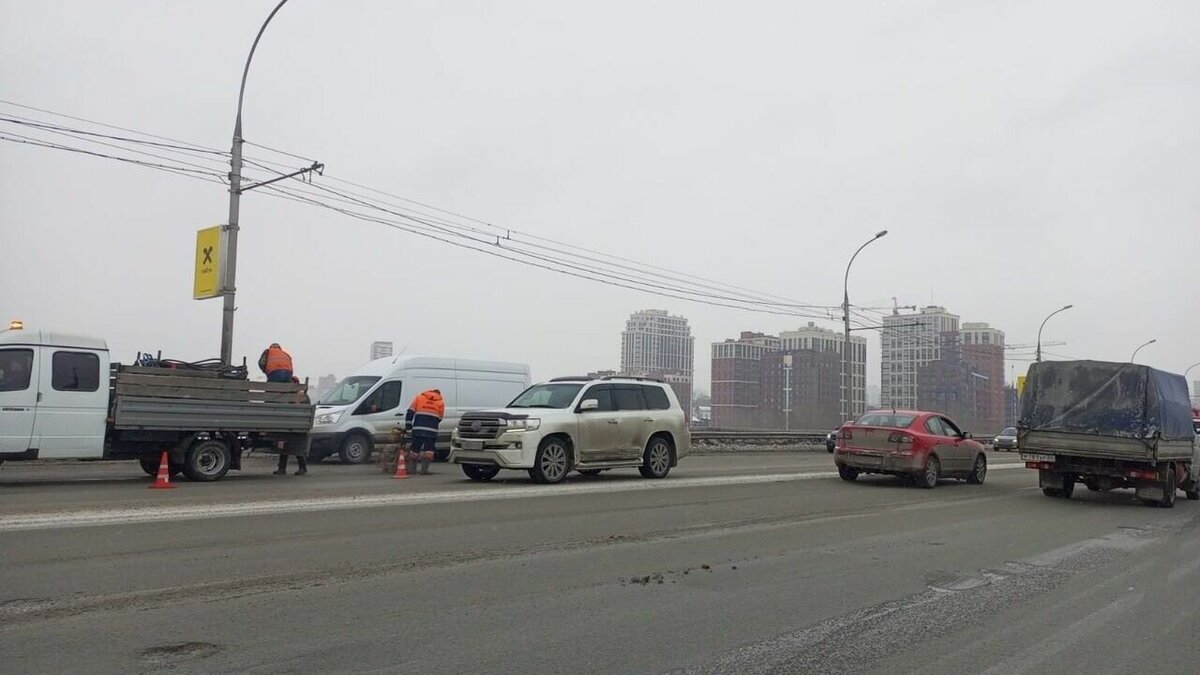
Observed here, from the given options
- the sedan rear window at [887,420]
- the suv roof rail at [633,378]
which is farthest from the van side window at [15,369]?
the sedan rear window at [887,420]

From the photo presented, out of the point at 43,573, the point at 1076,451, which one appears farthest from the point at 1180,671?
the point at 1076,451

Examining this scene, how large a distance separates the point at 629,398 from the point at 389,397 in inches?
264

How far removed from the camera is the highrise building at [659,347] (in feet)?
153

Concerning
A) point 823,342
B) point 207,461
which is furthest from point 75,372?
point 823,342

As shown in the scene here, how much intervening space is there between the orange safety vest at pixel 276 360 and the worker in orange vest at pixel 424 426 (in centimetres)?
238

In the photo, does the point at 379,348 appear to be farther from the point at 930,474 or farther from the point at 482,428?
the point at 930,474

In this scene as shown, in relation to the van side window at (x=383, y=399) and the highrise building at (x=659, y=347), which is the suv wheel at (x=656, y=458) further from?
the highrise building at (x=659, y=347)

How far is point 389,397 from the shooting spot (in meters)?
20.1

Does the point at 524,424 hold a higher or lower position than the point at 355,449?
higher

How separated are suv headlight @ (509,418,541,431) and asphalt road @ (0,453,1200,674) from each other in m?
1.70

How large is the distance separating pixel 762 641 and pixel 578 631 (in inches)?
46.3

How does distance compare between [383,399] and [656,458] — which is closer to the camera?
[656,458]

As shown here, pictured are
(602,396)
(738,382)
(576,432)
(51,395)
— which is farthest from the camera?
(738,382)

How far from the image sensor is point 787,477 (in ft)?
59.4
